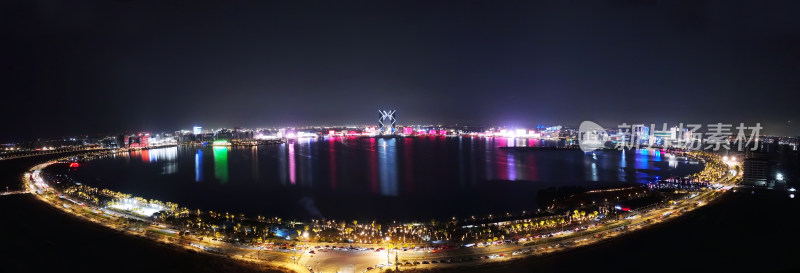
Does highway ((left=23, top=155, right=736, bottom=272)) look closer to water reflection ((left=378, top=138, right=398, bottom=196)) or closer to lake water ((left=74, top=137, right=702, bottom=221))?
lake water ((left=74, top=137, right=702, bottom=221))

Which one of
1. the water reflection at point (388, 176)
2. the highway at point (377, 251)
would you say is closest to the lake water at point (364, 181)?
the water reflection at point (388, 176)

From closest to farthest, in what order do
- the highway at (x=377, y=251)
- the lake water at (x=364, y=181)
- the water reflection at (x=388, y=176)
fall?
the highway at (x=377, y=251) → the lake water at (x=364, y=181) → the water reflection at (x=388, y=176)

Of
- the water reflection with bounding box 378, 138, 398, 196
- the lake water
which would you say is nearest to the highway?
the lake water

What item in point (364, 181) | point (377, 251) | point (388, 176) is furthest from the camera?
point (388, 176)

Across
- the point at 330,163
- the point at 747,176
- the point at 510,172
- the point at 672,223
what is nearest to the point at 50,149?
the point at 330,163

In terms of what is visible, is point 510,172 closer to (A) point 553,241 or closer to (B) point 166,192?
(A) point 553,241

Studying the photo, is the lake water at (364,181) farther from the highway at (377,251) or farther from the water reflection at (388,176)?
the highway at (377,251)

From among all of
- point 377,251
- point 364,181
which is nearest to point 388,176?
point 364,181

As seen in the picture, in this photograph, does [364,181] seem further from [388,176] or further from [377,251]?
[377,251]

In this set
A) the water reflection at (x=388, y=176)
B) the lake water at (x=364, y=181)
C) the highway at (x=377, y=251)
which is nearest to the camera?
the highway at (x=377, y=251)
